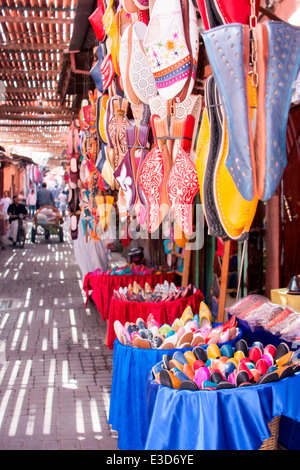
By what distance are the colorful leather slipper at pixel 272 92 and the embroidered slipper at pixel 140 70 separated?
891 mm

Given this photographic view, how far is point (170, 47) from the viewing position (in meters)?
1.70

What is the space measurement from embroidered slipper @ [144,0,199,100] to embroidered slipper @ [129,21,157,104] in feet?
1.04

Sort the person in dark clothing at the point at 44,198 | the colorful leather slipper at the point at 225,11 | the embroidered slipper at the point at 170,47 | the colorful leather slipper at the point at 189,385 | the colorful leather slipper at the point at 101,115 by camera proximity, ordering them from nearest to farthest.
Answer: the colorful leather slipper at the point at 225,11 → the embroidered slipper at the point at 170,47 → the colorful leather slipper at the point at 189,385 → the colorful leather slipper at the point at 101,115 → the person in dark clothing at the point at 44,198

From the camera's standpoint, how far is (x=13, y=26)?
6742 mm

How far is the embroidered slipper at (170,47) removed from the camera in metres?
1.69

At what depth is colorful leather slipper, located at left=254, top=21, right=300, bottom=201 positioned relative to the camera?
3.92 feet

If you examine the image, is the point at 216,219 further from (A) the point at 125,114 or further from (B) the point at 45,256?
(B) the point at 45,256

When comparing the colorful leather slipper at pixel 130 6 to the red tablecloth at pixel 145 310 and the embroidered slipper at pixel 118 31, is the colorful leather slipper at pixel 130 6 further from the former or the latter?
the red tablecloth at pixel 145 310

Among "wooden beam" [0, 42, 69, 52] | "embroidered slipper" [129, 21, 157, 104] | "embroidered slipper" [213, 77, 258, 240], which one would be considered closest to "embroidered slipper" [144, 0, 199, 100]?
"embroidered slipper" [129, 21, 157, 104]

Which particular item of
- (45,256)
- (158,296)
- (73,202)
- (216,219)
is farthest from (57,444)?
(45,256)

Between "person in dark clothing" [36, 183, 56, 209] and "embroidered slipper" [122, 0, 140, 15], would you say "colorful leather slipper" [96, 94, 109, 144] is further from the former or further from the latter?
"person in dark clothing" [36, 183, 56, 209]

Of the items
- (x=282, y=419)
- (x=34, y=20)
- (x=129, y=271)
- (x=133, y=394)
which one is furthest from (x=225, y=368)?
(x=34, y=20)

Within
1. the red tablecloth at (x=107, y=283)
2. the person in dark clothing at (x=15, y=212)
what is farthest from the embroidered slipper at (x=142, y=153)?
the person in dark clothing at (x=15, y=212)

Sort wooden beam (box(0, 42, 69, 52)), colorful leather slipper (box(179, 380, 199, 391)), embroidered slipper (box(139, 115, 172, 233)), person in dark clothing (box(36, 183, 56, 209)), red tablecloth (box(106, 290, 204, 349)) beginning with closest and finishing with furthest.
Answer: embroidered slipper (box(139, 115, 172, 233)) → colorful leather slipper (box(179, 380, 199, 391)) → red tablecloth (box(106, 290, 204, 349)) → wooden beam (box(0, 42, 69, 52)) → person in dark clothing (box(36, 183, 56, 209))
